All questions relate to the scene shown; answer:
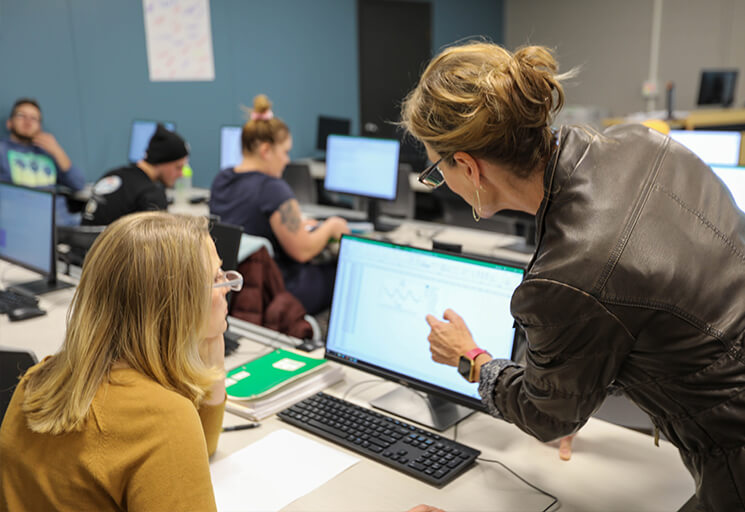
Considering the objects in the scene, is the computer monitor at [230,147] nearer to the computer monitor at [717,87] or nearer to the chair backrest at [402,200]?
the chair backrest at [402,200]

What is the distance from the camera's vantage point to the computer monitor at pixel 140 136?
500cm

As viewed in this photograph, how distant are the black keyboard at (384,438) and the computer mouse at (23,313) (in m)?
1.23

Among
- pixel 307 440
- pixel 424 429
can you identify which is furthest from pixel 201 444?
pixel 424 429

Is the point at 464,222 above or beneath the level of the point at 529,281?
beneath

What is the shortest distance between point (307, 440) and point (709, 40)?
23.4 ft

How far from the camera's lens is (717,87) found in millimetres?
6473

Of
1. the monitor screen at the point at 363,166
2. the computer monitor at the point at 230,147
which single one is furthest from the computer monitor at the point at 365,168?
the computer monitor at the point at 230,147

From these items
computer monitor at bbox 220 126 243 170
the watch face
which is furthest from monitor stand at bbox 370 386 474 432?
computer monitor at bbox 220 126 243 170

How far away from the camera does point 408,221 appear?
3994 millimetres

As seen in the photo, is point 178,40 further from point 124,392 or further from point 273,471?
point 124,392

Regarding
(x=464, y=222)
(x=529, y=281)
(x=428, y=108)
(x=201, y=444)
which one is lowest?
(x=464, y=222)

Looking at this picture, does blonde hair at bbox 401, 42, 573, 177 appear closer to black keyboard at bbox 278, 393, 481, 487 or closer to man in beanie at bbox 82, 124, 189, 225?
black keyboard at bbox 278, 393, 481, 487

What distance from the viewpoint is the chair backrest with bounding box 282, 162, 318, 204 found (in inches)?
188

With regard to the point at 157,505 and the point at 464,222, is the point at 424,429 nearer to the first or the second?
the point at 157,505
